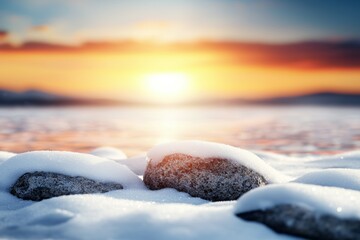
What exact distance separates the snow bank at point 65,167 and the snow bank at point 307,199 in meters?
2.05

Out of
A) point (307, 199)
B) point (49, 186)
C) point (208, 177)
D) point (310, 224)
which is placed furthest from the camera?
point (208, 177)

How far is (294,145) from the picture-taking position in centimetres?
1493

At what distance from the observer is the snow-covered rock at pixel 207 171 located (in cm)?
521

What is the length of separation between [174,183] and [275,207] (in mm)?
1863

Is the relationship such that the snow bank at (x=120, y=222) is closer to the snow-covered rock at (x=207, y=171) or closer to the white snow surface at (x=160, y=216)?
the white snow surface at (x=160, y=216)

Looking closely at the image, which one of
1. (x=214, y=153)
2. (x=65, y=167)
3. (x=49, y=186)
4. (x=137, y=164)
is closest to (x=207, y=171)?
(x=214, y=153)

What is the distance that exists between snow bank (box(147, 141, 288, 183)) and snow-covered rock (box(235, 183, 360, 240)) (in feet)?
4.97

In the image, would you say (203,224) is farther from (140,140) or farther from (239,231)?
(140,140)

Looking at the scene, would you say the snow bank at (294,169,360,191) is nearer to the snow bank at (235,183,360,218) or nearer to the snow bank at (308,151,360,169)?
the snow bank at (235,183,360,218)

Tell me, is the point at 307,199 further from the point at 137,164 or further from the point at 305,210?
the point at 137,164

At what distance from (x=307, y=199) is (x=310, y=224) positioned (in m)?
0.21

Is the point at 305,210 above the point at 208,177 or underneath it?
underneath

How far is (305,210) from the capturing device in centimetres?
354

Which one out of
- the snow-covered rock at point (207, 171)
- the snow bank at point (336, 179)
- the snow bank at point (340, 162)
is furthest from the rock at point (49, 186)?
the snow bank at point (340, 162)
